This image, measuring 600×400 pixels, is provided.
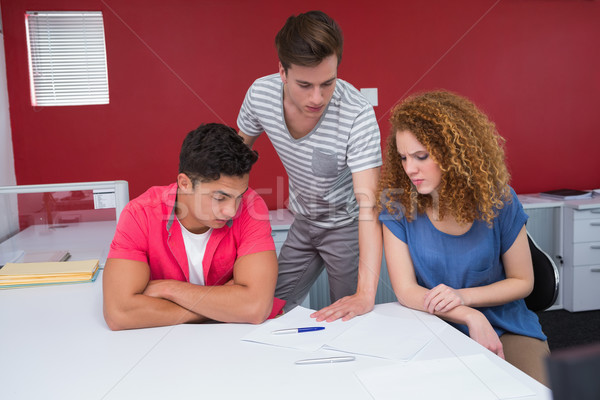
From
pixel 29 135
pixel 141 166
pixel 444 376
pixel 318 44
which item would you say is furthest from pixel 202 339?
pixel 29 135

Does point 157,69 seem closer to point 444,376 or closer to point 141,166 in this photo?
point 141,166

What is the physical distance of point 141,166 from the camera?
117 inches

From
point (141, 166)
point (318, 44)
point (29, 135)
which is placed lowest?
point (141, 166)

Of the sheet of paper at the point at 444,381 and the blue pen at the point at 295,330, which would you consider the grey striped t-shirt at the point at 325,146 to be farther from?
the sheet of paper at the point at 444,381

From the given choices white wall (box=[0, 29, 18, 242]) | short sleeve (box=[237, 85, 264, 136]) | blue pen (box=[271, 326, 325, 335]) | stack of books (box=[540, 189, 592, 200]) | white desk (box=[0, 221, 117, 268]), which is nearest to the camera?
blue pen (box=[271, 326, 325, 335])

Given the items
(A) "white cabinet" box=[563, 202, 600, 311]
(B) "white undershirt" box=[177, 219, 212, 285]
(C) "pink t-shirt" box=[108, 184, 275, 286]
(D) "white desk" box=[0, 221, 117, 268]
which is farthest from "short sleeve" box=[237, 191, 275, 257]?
(A) "white cabinet" box=[563, 202, 600, 311]

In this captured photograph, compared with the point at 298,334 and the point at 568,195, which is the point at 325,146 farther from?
the point at 568,195

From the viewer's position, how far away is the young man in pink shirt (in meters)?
1.25

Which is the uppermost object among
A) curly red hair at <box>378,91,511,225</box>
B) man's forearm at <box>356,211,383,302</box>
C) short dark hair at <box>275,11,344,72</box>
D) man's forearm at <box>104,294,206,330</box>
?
short dark hair at <box>275,11,344,72</box>

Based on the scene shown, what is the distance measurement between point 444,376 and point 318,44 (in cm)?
89

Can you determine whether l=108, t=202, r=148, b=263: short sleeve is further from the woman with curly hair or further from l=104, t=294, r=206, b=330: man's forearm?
the woman with curly hair

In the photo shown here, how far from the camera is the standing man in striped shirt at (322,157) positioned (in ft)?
4.49

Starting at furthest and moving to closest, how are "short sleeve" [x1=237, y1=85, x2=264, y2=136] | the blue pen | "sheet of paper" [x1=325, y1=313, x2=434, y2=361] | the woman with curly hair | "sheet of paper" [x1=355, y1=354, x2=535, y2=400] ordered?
"short sleeve" [x1=237, y1=85, x2=264, y2=136] → the woman with curly hair → the blue pen → "sheet of paper" [x1=325, y1=313, x2=434, y2=361] → "sheet of paper" [x1=355, y1=354, x2=535, y2=400]

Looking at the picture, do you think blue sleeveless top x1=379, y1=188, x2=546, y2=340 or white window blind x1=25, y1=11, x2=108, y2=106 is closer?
blue sleeveless top x1=379, y1=188, x2=546, y2=340
